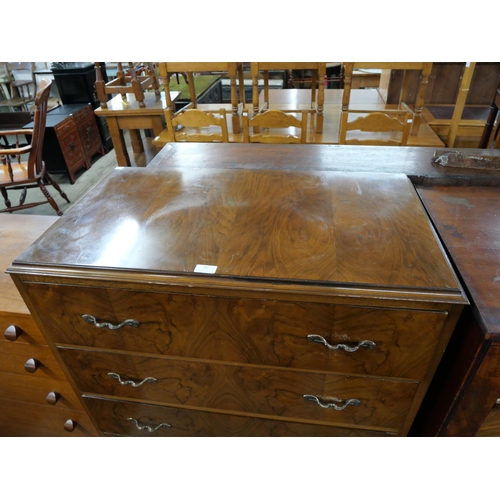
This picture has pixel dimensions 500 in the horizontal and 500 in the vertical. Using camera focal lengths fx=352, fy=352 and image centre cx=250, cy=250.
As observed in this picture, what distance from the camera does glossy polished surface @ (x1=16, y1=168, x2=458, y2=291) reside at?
68 centimetres

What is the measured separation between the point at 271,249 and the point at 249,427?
1.69 feet

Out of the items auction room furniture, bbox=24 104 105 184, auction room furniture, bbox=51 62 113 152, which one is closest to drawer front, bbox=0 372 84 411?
auction room furniture, bbox=24 104 105 184

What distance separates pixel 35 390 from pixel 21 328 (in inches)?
11.3

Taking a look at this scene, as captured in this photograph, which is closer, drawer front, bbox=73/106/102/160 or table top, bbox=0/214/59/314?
table top, bbox=0/214/59/314

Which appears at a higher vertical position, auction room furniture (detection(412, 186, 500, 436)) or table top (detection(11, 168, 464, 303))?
table top (detection(11, 168, 464, 303))

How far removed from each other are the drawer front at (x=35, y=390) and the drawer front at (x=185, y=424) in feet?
0.39

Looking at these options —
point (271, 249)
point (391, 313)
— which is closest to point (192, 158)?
Answer: point (271, 249)

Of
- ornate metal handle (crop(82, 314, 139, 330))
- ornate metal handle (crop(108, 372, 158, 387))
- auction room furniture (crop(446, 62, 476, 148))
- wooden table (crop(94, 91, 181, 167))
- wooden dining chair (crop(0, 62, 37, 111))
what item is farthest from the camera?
wooden dining chair (crop(0, 62, 37, 111))

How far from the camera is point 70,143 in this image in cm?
319

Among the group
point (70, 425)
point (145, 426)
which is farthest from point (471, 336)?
point (70, 425)

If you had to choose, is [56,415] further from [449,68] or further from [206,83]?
[206,83]

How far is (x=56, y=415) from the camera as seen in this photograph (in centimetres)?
115

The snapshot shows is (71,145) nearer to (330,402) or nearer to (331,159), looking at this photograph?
(331,159)

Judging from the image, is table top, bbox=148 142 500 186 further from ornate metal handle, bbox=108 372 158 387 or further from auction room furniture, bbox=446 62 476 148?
auction room furniture, bbox=446 62 476 148
